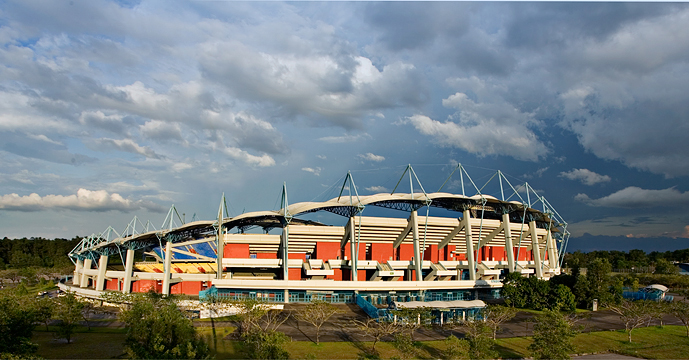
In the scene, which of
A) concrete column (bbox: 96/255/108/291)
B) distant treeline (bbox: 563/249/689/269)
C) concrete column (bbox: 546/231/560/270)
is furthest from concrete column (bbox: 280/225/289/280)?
distant treeline (bbox: 563/249/689/269)

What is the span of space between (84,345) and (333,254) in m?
43.9

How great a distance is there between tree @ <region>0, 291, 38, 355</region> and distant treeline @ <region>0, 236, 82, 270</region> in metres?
110

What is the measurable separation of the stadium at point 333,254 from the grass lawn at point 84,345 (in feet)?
67.7

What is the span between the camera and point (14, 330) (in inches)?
1120

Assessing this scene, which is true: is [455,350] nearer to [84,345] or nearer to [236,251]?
[84,345]

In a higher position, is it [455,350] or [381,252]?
[381,252]

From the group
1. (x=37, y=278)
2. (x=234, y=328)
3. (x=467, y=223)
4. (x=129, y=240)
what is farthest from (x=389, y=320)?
(x=37, y=278)

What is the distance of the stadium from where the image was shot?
66375 mm

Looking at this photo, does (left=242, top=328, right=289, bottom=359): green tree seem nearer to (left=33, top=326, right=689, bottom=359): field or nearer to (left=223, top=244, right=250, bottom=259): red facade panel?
(left=33, top=326, right=689, bottom=359): field

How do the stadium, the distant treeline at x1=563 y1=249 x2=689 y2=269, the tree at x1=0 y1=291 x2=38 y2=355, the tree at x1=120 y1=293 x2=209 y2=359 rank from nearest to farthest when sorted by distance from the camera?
the tree at x1=120 y1=293 x2=209 y2=359 < the tree at x1=0 y1=291 x2=38 y2=355 < the stadium < the distant treeline at x1=563 y1=249 x2=689 y2=269

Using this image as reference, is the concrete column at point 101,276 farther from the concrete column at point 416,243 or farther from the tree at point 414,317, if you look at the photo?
the tree at point 414,317

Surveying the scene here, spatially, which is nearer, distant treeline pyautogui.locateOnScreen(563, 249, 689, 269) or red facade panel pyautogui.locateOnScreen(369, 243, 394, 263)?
red facade panel pyautogui.locateOnScreen(369, 243, 394, 263)

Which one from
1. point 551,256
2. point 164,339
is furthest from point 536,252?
point 164,339

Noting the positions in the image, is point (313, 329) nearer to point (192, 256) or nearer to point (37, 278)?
point (192, 256)
